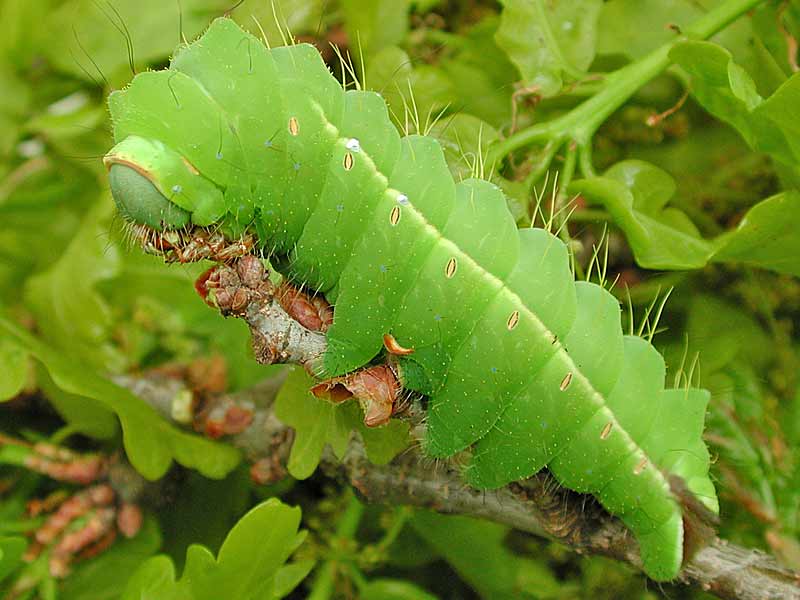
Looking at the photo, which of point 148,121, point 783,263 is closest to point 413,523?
point 783,263

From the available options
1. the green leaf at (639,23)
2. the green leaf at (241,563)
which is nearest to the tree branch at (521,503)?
the green leaf at (241,563)

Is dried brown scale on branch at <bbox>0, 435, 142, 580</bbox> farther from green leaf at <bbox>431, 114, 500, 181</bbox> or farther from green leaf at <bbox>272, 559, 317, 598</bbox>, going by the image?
green leaf at <bbox>431, 114, 500, 181</bbox>

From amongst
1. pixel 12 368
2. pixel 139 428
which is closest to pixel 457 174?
pixel 139 428

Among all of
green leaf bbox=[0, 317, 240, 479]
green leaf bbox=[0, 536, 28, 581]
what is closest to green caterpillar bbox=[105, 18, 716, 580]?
green leaf bbox=[0, 317, 240, 479]

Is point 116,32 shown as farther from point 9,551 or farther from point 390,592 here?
point 390,592

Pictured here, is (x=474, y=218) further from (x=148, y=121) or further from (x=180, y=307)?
(x=180, y=307)
